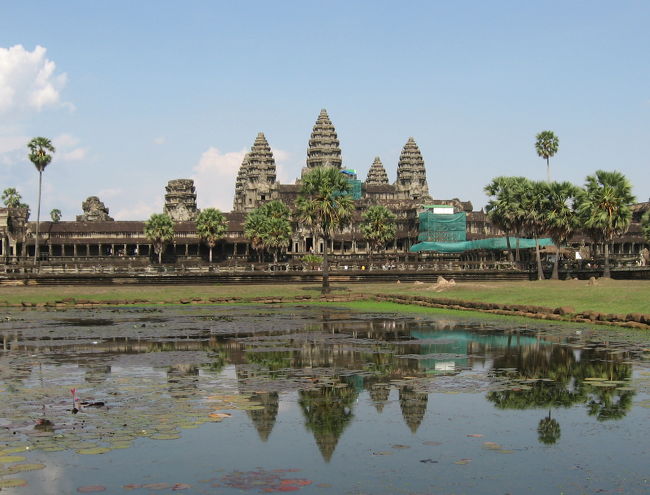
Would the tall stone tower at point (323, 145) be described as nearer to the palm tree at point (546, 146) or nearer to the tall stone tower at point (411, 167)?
the tall stone tower at point (411, 167)

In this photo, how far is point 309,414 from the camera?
595 inches

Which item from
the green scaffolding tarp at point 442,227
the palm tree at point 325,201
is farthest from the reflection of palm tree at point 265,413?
the green scaffolding tarp at point 442,227

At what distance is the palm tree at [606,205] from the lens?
73000 mm

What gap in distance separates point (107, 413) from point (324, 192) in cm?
4944

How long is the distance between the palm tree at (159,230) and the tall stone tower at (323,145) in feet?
191


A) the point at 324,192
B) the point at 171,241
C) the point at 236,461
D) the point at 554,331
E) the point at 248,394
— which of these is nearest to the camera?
the point at 236,461

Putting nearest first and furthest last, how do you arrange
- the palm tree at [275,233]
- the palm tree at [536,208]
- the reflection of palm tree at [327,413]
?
the reflection of palm tree at [327,413] < the palm tree at [536,208] < the palm tree at [275,233]

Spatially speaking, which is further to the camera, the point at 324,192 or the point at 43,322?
the point at 324,192

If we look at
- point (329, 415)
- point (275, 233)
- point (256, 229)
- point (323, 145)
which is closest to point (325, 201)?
point (275, 233)

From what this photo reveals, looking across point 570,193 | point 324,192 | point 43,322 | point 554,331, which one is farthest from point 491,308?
point 570,193

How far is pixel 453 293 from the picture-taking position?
183ft

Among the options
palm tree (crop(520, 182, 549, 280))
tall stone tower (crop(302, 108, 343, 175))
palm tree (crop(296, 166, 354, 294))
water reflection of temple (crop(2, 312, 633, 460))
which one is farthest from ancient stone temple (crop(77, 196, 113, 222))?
water reflection of temple (crop(2, 312, 633, 460))

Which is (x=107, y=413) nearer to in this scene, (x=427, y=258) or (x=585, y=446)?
(x=585, y=446)

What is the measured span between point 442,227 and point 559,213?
2206 inches
